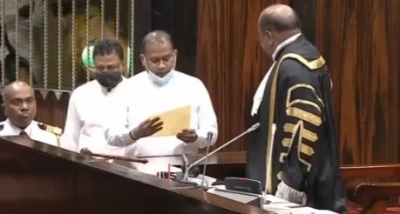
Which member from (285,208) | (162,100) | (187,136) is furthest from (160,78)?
(285,208)

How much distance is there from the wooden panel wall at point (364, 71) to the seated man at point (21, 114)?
5.37ft

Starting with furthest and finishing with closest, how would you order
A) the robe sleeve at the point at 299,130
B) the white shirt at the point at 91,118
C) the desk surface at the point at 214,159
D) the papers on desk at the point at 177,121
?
the white shirt at the point at 91,118 < the papers on desk at the point at 177,121 < the desk surface at the point at 214,159 < the robe sleeve at the point at 299,130

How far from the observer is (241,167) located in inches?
173

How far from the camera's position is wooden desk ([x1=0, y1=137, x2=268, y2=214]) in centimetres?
247

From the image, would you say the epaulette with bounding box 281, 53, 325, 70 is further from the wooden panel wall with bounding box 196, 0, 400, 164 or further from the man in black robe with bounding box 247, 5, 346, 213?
the wooden panel wall with bounding box 196, 0, 400, 164

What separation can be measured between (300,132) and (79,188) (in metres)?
0.89

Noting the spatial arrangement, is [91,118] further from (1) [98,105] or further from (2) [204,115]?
(2) [204,115]

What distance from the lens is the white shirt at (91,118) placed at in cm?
445

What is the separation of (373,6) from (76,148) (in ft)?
5.93

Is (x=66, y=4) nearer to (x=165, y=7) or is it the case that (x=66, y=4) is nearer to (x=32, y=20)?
(x=32, y=20)

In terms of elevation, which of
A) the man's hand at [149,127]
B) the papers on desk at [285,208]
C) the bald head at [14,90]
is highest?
the bald head at [14,90]

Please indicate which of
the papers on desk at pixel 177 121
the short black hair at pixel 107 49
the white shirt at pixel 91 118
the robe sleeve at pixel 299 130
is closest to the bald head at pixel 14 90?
the white shirt at pixel 91 118

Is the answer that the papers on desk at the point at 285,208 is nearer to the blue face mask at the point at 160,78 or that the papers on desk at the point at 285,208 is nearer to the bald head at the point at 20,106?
the blue face mask at the point at 160,78

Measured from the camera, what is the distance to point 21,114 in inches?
186
